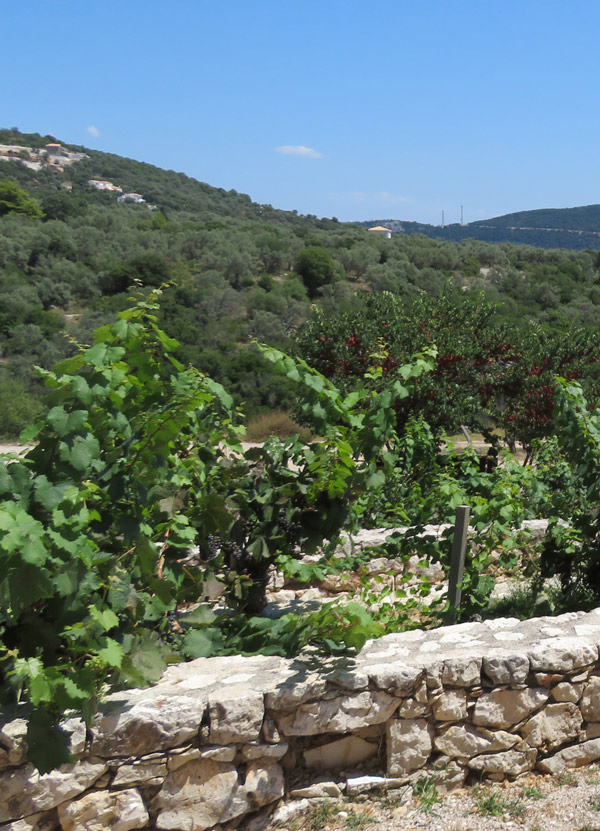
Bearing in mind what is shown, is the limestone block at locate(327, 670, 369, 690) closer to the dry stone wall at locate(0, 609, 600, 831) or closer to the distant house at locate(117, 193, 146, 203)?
the dry stone wall at locate(0, 609, 600, 831)

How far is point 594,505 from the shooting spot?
13.1 ft

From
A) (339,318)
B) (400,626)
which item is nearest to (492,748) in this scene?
(400,626)

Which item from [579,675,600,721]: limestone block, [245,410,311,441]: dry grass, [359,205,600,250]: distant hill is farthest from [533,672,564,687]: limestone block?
[359,205,600,250]: distant hill

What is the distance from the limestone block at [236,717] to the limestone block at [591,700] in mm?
1256

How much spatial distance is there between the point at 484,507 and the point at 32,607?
2242 mm

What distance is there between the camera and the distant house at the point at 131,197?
205ft

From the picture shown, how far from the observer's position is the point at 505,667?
2.72 m

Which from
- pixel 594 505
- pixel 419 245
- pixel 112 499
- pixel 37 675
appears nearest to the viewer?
pixel 37 675

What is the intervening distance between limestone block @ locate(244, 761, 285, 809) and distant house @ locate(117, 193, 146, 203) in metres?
63.2

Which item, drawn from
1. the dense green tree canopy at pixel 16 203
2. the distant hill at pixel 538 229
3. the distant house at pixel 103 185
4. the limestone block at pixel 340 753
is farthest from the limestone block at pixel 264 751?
the distant hill at pixel 538 229

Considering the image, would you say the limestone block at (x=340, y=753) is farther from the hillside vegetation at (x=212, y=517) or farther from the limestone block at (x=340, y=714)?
the hillside vegetation at (x=212, y=517)

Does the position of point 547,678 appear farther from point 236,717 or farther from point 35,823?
point 35,823

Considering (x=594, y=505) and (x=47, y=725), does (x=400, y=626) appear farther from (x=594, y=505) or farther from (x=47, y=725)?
(x=47, y=725)

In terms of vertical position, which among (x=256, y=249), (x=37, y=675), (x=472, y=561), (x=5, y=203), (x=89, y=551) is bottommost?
(x=472, y=561)
